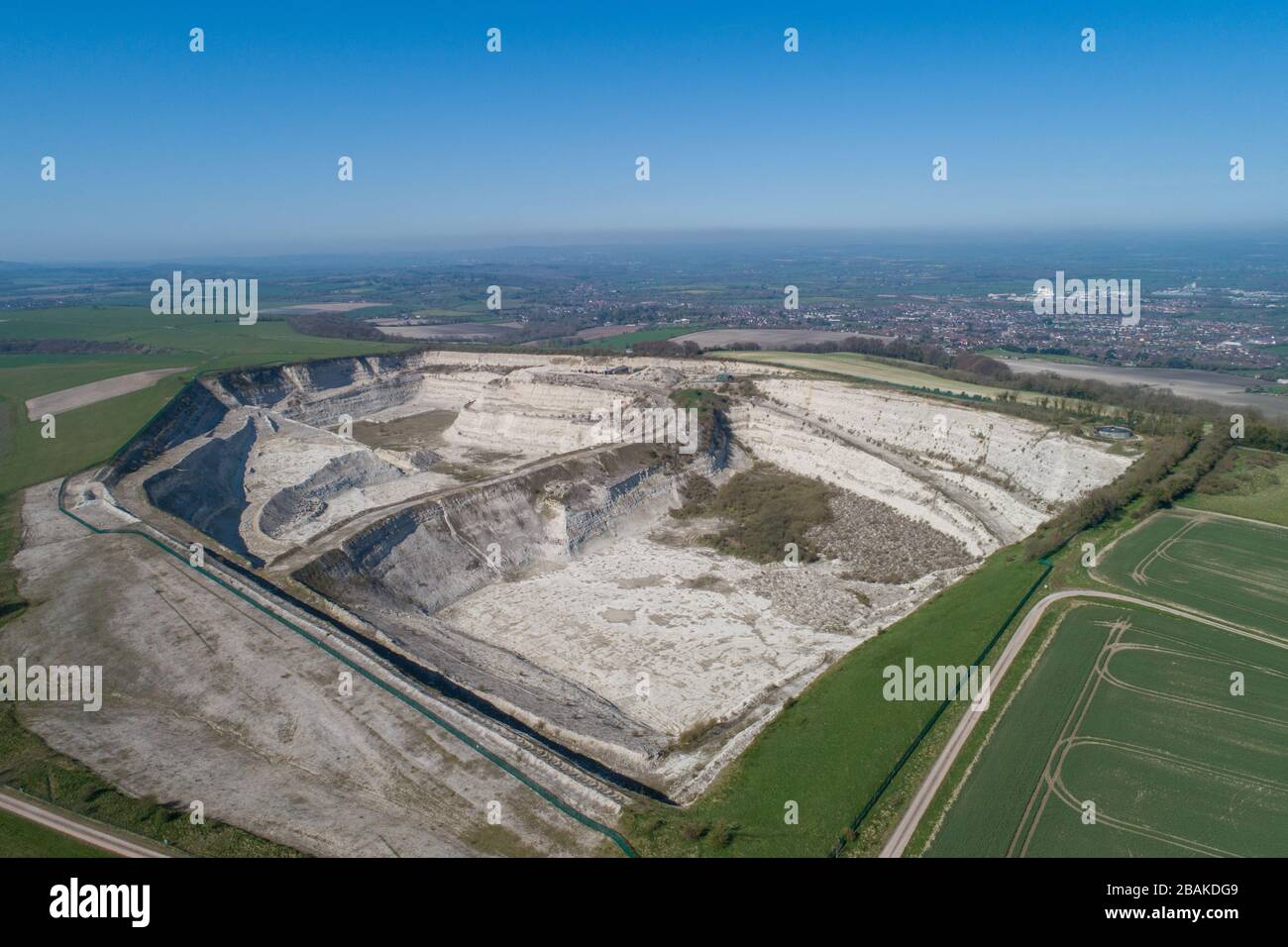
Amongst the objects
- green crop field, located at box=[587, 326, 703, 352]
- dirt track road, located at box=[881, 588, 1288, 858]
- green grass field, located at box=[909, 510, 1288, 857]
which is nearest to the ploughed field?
dirt track road, located at box=[881, 588, 1288, 858]

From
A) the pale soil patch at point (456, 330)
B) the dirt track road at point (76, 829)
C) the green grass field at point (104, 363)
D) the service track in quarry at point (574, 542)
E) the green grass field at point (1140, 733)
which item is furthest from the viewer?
the pale soil patch at point (456, 330)

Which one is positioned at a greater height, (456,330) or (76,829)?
(456,330)

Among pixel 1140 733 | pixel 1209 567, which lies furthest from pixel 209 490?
pixel 1209 567

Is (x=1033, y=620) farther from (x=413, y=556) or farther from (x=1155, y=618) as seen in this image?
(x=413, y=556)

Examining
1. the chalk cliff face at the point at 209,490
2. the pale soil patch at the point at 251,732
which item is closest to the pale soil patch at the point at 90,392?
the chalk cliff face at the point at 209,490

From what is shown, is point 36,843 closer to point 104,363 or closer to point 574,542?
point 574,542

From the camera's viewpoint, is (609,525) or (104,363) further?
(104,363)

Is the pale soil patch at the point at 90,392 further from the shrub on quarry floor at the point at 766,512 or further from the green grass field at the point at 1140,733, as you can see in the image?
the green grass field at the point at 1140,733
